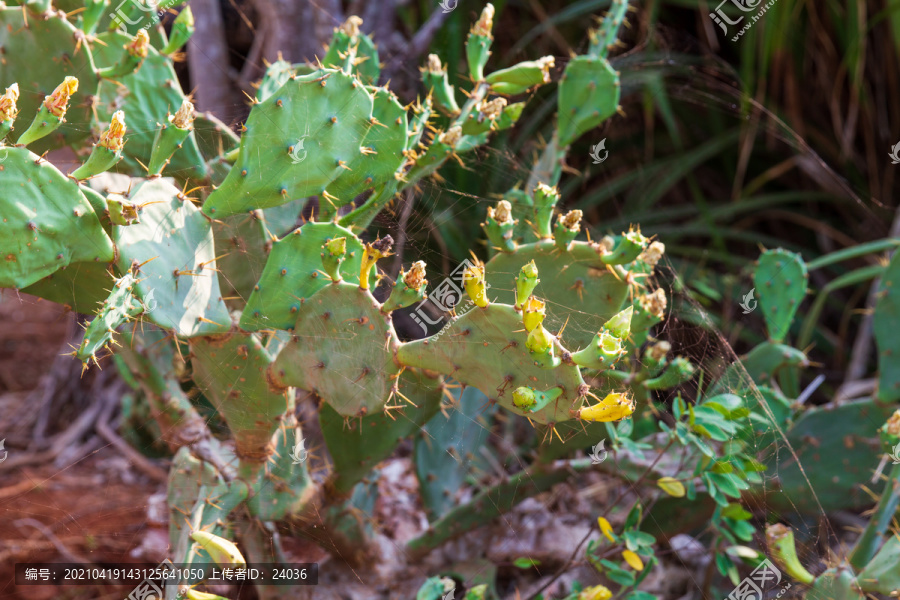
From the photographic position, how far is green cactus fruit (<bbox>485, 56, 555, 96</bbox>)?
1355 millimetres

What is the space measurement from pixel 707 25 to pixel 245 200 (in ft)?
7.90

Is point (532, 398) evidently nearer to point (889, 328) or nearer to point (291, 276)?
point (291, 276)

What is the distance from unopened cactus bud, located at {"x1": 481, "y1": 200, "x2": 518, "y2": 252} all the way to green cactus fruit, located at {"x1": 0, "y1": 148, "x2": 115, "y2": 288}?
56 cm

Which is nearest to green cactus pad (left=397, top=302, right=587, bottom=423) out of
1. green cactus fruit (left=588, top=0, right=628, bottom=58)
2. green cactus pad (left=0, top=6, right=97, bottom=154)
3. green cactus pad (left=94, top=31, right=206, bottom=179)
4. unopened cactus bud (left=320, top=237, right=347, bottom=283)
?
unopened cactus bud (left=320, top=237, right=347, bottom=283)

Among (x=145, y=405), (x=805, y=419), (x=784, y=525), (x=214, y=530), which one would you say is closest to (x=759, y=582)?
(x=784, y=525)

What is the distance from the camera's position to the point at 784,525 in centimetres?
120

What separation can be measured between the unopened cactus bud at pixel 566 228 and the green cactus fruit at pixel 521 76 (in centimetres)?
43

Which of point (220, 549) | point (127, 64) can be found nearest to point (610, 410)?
point (220, 549)

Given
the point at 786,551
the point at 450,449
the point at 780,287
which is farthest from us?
the point at 780,287

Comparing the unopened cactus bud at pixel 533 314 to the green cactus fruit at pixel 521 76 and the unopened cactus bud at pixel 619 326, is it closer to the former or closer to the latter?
the unopened cactus bud at pixel 619 326

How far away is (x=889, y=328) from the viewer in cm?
156

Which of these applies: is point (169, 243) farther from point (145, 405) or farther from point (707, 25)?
point (707, 25)

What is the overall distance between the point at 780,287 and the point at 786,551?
64 cm

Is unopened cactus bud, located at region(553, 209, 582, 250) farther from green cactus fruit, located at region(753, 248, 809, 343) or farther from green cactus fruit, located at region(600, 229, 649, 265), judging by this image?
green cactus fruit, located at region(753, 248, 809, 343)
